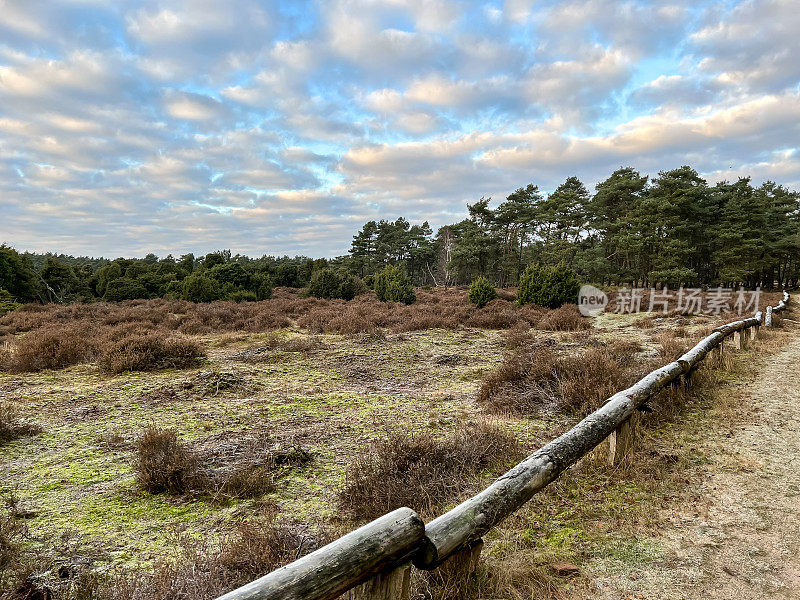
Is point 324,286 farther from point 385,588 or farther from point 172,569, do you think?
point 385,588

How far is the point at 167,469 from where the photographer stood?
3.89 m

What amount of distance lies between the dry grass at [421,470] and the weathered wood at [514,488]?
84 cm

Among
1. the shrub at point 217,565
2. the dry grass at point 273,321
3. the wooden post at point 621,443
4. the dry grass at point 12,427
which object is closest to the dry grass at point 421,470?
the shrub at point 217,565

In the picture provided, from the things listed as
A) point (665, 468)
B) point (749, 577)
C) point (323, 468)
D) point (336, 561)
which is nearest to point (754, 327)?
point (665, 468)

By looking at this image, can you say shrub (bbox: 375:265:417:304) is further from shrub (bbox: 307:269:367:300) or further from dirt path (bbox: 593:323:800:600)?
dirt path (bbox: 593:323:800:600)

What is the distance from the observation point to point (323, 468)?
432 cm

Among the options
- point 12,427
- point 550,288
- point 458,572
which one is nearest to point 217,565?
point 458,572

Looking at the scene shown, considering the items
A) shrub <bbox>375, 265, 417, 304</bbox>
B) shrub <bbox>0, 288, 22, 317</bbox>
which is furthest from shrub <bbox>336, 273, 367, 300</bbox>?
shrub <bbox>0, 288, 22, 317</bbox>

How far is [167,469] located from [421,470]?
2.47 metres

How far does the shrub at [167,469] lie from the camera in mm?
3848

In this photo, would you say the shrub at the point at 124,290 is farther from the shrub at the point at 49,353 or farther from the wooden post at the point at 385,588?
the wooden post at the point at 385,588

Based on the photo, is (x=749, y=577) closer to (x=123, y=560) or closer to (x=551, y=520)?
(x=551, y=520)

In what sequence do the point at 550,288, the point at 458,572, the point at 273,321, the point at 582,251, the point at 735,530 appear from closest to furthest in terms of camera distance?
the point at 458,572 < the point at 735,530 < the point at 273,321 < the point at 550,288 < the point at 582,251

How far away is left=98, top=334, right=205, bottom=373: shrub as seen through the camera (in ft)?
28.4
